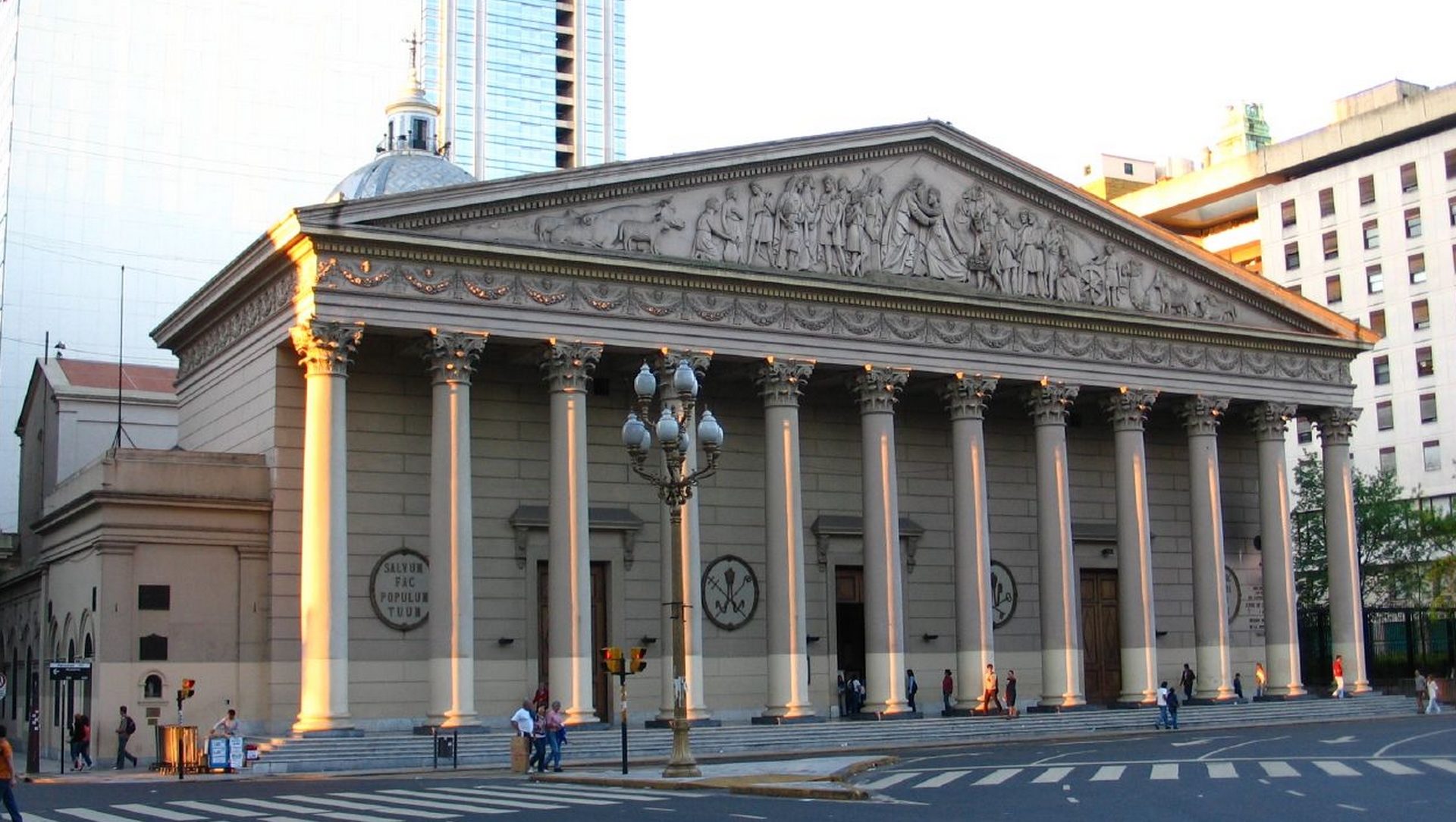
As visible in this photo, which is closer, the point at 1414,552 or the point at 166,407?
the point at 166,407

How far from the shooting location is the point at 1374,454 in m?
93.1

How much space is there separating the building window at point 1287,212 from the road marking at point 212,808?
8214 centimetres

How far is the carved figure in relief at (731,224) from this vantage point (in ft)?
157

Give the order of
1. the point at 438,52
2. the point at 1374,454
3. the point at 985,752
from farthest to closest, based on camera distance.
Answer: the point at 438,52, the point at 1374,454, the point at 985,752

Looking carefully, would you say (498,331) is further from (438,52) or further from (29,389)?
(438,52)

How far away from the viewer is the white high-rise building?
81188 mm

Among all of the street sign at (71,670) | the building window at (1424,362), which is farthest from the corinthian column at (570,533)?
the building window at (1424,362)

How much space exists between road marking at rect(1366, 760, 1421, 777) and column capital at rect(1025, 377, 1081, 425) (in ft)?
65.9

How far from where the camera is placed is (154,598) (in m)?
43.5

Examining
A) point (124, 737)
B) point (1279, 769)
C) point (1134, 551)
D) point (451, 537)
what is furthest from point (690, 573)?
point (1279, 769)

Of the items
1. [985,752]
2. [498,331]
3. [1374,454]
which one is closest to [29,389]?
[498,331]

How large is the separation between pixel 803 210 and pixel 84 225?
4597 centimetres

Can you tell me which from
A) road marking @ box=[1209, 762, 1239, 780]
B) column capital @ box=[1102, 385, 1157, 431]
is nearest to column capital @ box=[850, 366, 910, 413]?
column capital @ box=[1102, 385, 1157, 431]

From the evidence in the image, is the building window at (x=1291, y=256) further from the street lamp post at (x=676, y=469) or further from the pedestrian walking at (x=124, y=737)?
the pedestrian walking at (x=124, y=737)
